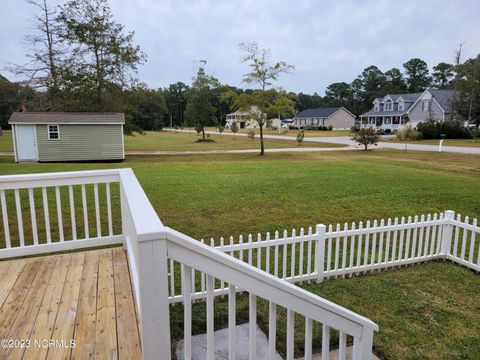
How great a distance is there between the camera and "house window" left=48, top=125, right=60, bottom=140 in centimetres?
1964

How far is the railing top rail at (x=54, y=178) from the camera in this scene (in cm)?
355

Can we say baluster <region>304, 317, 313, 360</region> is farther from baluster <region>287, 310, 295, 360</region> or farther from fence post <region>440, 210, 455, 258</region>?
fence post <region>440, 210, 455, 258</region>

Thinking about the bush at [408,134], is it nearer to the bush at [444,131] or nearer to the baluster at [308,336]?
the bush at [444,131]

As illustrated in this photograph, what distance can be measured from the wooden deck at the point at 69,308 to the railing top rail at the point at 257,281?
40.3 inches

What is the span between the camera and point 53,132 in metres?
19.7

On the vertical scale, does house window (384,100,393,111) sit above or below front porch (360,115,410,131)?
above

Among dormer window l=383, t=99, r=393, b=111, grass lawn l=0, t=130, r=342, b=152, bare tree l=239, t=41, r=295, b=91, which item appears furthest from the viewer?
dormer window l=383, t=99, r=393, b=111

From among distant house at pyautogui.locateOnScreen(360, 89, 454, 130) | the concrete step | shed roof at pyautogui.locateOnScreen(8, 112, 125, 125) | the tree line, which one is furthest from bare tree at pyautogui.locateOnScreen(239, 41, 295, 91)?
distant house at pyautogui.locateOnScreen(360, 89, 454, 130)

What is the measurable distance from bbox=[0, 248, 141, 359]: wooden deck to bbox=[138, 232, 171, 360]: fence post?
2.27ft

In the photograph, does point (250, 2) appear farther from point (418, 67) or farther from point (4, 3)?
point (418, 67)

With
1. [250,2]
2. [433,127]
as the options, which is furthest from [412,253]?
[433,127]

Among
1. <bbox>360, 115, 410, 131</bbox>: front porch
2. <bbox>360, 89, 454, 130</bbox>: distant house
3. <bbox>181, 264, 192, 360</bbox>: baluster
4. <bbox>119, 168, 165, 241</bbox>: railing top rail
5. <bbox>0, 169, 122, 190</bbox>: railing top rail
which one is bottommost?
<bbox>181, 264, 192, 360</bbox>: baluster

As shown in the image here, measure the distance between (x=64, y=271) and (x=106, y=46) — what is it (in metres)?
23.8

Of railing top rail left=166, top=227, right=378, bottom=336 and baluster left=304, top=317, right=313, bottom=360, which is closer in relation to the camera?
railing top rail left=166, top=227, right=378, bottom=336
